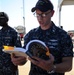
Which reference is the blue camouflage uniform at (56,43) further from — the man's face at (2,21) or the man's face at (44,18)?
the man's face at (2,21)

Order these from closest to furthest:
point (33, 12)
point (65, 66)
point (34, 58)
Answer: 1. point (34, 58)
2. point (65, 66)
3. point (33, 12)

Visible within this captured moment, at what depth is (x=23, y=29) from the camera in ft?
135

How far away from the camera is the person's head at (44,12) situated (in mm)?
2846

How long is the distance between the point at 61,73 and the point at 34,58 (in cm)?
50

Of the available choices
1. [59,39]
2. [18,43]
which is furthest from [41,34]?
[18,43]

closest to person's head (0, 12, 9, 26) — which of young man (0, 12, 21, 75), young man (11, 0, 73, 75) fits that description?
young man (0, 12, 21, 75)

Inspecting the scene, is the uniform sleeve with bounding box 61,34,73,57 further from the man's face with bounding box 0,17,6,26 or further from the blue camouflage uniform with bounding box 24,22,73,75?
the man's face with bounding box 0,17,6,26

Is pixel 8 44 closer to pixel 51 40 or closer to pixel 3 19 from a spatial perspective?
pixel 3 19

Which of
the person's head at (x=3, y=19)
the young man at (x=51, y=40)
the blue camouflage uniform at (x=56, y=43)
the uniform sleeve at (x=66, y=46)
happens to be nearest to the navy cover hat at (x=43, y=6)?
the young man at (x=51, y=40)

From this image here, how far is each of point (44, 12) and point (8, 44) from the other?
1.92 meters

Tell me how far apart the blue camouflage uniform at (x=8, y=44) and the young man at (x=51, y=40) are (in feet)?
5.55

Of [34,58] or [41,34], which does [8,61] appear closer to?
[41,34]

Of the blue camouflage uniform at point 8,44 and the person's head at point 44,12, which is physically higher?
the person's head at point 44,12

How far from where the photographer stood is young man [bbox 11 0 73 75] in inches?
109
